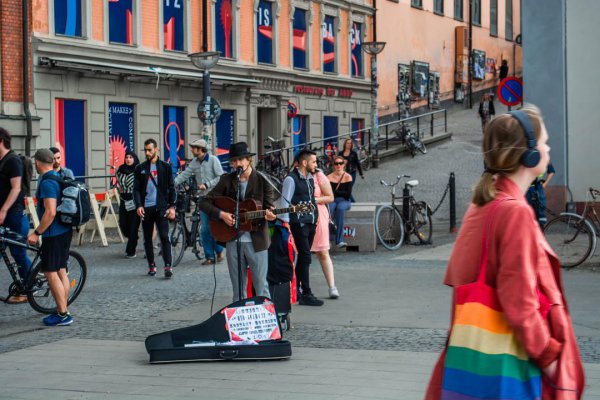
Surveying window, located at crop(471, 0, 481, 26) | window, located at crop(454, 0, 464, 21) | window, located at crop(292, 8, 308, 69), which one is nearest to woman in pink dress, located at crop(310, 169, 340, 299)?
window, located at crop(292, 8, 308, 69)

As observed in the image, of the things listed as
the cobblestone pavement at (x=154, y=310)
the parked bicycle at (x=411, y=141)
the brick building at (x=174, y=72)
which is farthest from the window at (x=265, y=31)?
the cobblestone pavement at (x=154, y=310)

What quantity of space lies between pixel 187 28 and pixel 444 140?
13.0m

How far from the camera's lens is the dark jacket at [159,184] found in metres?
15.3

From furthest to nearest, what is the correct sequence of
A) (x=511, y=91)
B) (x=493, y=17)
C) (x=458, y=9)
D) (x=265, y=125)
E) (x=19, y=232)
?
(x=493, y=17)
(x=458, y=9)
(x=265, y=125)
(x=511, y=91)
(x=19, y=232)

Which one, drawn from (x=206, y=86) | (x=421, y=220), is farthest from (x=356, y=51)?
(x=421, y=220)

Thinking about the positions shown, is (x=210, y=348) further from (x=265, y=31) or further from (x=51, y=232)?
(x=265, y=31)

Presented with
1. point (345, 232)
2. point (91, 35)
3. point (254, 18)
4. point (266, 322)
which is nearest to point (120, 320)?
point (266, 322)

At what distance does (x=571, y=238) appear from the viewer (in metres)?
15.0

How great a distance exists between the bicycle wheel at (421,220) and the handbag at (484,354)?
15.5 metres

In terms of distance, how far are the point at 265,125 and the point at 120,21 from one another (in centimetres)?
893

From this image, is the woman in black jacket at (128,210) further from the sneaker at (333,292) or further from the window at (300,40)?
the window at (300,40)

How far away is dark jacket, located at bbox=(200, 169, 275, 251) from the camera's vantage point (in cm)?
973

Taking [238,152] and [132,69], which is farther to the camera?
[132,69]

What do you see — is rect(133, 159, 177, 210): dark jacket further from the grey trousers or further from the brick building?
the brick building
